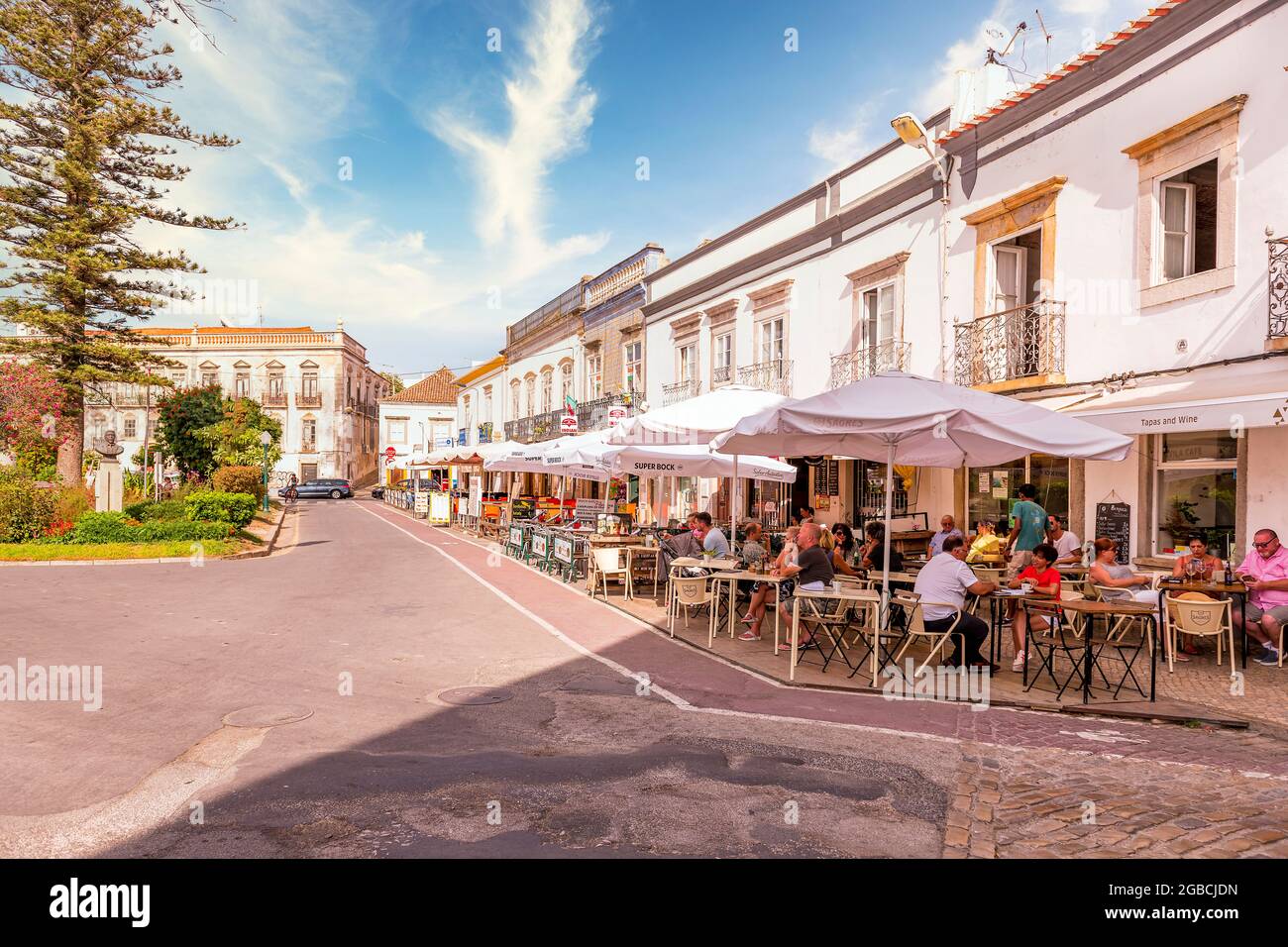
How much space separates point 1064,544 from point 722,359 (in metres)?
12.5

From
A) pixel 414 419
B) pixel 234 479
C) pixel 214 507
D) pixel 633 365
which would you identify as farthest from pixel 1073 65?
pixel 414 419

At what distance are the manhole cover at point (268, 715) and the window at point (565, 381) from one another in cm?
2737

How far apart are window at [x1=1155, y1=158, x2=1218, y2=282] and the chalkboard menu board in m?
2.98

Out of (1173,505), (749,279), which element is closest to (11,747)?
(1173,505)

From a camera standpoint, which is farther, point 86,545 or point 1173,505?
point 86,545

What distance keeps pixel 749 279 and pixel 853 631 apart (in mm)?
12716

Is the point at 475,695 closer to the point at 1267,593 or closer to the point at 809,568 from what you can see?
the point at 809,568

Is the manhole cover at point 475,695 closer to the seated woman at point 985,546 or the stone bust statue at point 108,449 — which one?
the seated woman at point 985,546

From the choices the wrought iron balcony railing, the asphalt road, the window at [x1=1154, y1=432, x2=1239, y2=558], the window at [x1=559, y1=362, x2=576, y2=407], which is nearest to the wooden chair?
the asphalt road

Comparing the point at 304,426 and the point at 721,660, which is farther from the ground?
the point at 304,426

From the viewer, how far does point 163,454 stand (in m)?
34.5

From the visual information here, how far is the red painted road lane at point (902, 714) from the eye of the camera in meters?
5.88

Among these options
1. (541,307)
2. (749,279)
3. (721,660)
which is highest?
(541,307)
